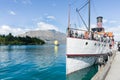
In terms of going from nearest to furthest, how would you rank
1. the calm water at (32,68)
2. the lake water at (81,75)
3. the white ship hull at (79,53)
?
the lake water at (81,75)
the white ship hull at (79,53)
the calm water at (32,68)

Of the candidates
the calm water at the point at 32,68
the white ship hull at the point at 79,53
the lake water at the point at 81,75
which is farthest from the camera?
the calm water at the point at 32,68

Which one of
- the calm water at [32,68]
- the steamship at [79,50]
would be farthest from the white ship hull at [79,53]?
the calm water at [32,68]

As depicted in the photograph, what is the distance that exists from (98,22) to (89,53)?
1958 centimetres

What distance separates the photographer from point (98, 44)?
28203mm

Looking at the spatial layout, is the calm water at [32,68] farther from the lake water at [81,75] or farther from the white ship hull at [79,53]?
the white ship hull at [79,53]

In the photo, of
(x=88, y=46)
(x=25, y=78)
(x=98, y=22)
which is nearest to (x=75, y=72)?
(x=88, y=46)

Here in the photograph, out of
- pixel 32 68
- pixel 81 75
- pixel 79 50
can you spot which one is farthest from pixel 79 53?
pixel 32 68

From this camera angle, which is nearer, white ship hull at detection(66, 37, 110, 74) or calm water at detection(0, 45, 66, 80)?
white ship hull at detection(66, 37, 110, 74)

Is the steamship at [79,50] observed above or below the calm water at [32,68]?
above

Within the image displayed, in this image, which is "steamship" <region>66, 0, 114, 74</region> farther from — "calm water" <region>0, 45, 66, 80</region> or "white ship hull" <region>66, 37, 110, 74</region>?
"calm water" <region>0, 45, 66, 80</region>

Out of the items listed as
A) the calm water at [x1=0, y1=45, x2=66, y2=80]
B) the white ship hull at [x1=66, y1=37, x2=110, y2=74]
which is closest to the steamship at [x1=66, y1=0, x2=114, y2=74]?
the white ship hull at [x1=66, y1=37, x2=110, y2=74]

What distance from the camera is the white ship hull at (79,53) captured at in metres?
22.1

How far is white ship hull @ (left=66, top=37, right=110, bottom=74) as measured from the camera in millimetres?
22111

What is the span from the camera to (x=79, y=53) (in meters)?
23.2
